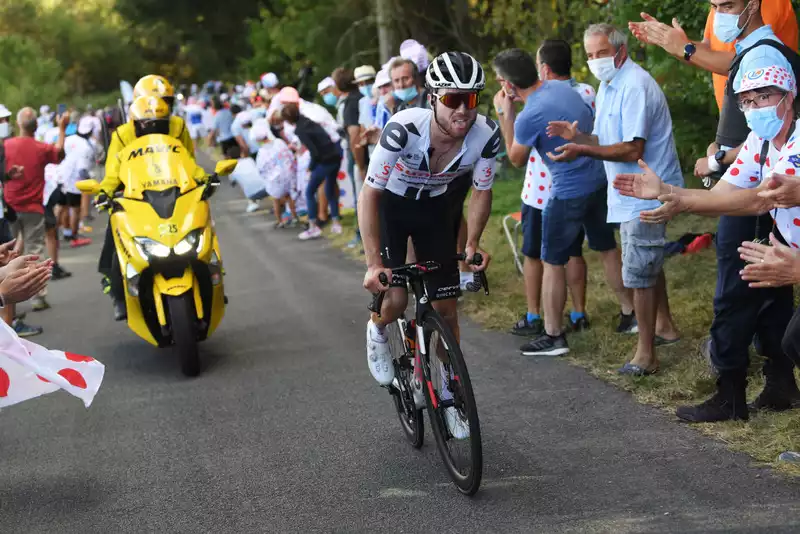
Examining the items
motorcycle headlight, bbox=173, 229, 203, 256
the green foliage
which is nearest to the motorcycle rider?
motorcycle headlight, bbox=173, 229, 203, 256

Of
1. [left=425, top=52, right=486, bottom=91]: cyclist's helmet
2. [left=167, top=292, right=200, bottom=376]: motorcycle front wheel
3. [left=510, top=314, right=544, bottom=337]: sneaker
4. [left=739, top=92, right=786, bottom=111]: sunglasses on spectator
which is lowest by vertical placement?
[left=510, top=314, right=544, bottom=337]: sneaker

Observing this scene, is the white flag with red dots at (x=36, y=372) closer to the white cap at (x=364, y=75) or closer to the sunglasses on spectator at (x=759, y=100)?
the sunglasses on spectator at (x=759, y=100)

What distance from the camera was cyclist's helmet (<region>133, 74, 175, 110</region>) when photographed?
30.3 feet

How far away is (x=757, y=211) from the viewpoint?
5.04 metres

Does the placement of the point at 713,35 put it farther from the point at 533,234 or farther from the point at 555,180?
the point at 533,234

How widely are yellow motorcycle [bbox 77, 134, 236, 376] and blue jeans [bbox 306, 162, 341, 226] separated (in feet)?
23.8

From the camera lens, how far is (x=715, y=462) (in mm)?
5402

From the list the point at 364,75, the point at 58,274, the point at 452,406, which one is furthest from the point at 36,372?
the point at 364,75

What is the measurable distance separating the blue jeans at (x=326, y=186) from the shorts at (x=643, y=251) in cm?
932

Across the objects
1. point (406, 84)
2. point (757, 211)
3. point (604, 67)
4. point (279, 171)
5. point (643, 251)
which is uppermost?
point (604, 67)

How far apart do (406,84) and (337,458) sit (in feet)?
16.9

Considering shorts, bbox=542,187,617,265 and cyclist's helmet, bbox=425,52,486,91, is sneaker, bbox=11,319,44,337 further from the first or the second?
cyclist's helmet, bbox=425,52,486,91

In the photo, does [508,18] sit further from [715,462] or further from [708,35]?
[715,462]

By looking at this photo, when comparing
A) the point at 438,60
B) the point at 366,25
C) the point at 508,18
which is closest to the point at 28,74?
the point at 366,25
